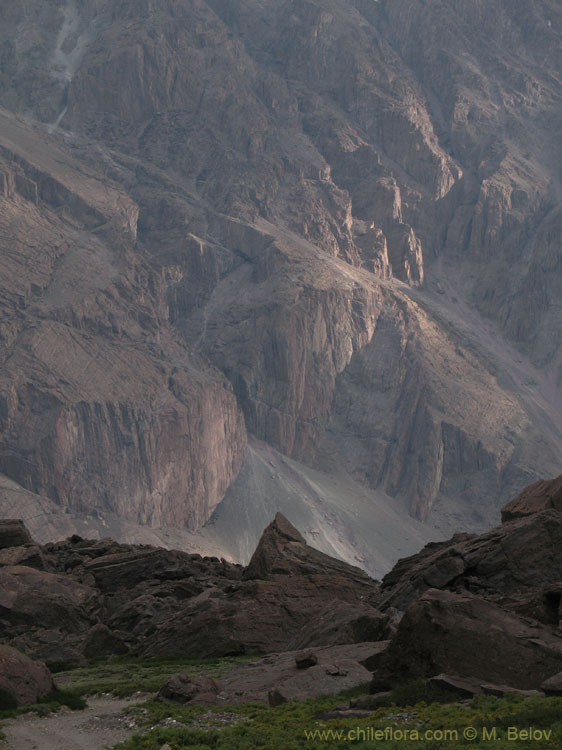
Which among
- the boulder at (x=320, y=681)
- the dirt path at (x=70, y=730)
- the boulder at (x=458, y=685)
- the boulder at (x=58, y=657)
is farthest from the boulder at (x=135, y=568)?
the boulder at (x=458, y=685)

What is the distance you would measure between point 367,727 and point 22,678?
46.1 ft

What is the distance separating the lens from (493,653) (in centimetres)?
3180

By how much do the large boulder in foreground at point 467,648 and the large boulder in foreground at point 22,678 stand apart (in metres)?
11.6

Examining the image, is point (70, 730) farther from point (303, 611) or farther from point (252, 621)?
point (303, 611)

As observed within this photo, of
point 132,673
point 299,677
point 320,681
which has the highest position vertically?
point 320,681

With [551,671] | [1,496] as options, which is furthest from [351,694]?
[1,496]

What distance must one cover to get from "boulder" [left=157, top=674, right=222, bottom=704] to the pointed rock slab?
2161 centimetres

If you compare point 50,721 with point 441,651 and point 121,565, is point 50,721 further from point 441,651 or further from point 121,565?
point 121,565

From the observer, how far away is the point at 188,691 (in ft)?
113

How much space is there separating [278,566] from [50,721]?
2682cm

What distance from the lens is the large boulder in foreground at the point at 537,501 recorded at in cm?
5159

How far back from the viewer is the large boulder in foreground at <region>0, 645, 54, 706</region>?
34.2 m

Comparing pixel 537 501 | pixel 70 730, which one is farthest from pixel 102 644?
pixel 537 501

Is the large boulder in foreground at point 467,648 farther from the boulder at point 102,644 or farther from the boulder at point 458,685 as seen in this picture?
the boulder at point 102,644
